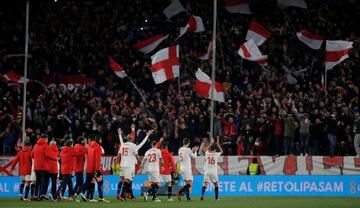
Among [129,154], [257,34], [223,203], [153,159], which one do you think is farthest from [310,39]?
[223,203]

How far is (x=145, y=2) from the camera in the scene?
56.6 meters

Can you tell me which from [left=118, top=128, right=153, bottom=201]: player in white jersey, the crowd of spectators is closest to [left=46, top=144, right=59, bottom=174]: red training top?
[left=118, top=128, right=153, bottom=201]: player in white jersey

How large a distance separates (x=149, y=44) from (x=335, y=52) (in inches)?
403

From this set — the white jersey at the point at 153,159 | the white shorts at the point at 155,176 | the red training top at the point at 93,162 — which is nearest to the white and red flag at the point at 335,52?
the white jersey at the point at 153,159

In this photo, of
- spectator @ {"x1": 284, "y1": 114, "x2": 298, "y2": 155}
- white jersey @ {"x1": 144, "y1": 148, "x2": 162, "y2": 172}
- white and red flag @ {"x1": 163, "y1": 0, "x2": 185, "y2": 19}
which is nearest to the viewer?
white jersey @ {"x1": 144, "y1": 148, "x2": 162, "y2": 172}

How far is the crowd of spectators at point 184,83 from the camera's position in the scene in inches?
1751

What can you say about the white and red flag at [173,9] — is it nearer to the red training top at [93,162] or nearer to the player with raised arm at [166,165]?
the player with raised arm at [166,165]

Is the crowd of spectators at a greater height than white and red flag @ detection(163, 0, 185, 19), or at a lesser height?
lesser

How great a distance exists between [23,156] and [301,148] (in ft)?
46.2

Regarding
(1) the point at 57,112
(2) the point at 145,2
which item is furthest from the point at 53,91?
(2) the point at 145,2

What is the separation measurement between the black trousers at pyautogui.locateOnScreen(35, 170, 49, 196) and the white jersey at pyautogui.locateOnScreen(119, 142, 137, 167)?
3.02 metres

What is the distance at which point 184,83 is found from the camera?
49156 millimetres

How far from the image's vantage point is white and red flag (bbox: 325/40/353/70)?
47.3 meters

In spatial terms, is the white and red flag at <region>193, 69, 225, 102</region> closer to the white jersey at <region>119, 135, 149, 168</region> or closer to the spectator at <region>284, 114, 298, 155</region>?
the spectator at <region>284, 114, 298, 155</region>
